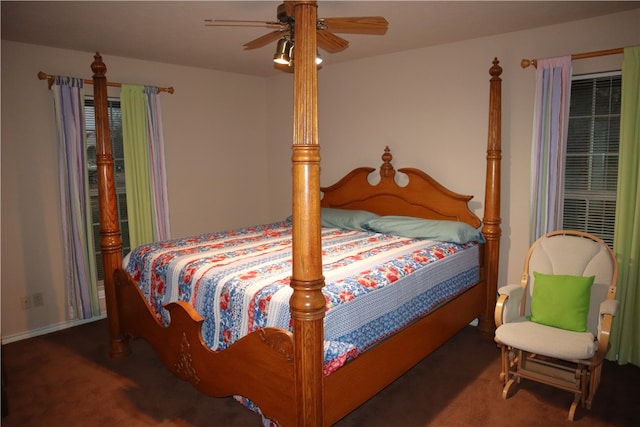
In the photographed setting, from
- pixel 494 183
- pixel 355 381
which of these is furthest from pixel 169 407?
pixel 494 183

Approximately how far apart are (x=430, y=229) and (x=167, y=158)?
271 cm

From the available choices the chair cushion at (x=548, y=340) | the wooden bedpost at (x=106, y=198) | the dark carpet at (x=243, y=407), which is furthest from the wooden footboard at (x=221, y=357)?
the chair cushion at (x=548, y=340)

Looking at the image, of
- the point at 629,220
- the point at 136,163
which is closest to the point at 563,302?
the point at 629,220

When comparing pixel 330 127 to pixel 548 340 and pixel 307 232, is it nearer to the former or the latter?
pixel 548 340

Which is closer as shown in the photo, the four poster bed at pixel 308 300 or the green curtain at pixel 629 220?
the four poster bed at pixel 308 300

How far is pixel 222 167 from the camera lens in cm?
487

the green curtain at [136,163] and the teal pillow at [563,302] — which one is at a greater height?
the green curtain at [136,163]

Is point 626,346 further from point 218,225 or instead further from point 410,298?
point 218,225

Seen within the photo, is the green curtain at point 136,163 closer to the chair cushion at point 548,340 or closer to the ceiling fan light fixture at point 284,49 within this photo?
the ceiling fan light fixture at point 284,49

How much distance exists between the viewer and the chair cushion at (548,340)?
7.70 ft

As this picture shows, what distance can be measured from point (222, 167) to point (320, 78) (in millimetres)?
1476

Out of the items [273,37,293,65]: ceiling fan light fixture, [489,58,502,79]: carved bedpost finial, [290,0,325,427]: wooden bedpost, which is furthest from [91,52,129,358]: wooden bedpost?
[489,58,502,79]: carved bedpost finial

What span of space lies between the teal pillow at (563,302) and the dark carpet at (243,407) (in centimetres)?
45

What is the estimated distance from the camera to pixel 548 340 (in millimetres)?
2441
